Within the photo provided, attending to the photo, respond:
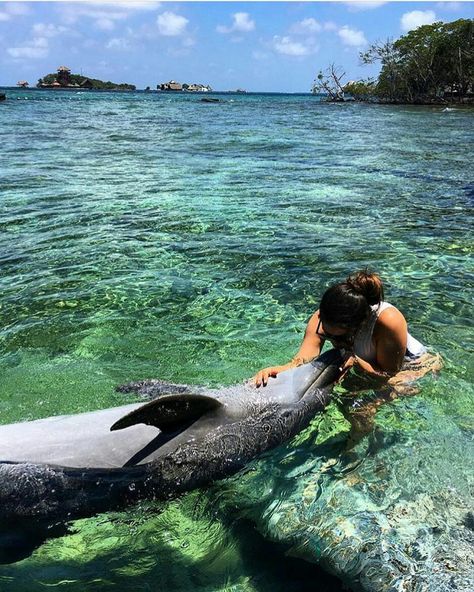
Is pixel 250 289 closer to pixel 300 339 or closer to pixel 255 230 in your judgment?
pixel 300 339

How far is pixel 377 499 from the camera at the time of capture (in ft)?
12.1

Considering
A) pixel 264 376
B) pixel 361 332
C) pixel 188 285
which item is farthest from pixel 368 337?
pixel 188 285

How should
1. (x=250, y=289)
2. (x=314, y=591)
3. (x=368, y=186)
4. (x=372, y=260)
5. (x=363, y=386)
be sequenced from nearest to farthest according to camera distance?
(x=314, y=591) < (x=363, y=386) < (x=250, y=289) < (x=372, y=260) < (x=368, y=186)

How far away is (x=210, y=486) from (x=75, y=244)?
6393 mm

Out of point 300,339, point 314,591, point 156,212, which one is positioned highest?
point 156,212

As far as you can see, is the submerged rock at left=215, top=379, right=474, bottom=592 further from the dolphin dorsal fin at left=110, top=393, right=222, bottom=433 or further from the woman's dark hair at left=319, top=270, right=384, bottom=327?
the woman's dark hair at left=319, top=270, right=384, bottom=327

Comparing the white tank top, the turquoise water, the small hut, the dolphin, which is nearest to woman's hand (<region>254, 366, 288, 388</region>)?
the dolphin

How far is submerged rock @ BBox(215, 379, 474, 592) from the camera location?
3164 mm

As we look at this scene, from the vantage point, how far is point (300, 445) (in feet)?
13.5

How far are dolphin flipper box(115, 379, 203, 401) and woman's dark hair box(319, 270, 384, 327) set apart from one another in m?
1.22

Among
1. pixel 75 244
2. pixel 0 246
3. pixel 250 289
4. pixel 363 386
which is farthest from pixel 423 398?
pixel 0 246

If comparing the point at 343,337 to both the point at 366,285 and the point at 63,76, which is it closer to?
the point at 366,285

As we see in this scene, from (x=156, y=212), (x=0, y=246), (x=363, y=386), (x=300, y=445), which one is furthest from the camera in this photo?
(x=156, y=212)

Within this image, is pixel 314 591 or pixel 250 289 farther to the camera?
pixel 250 289
